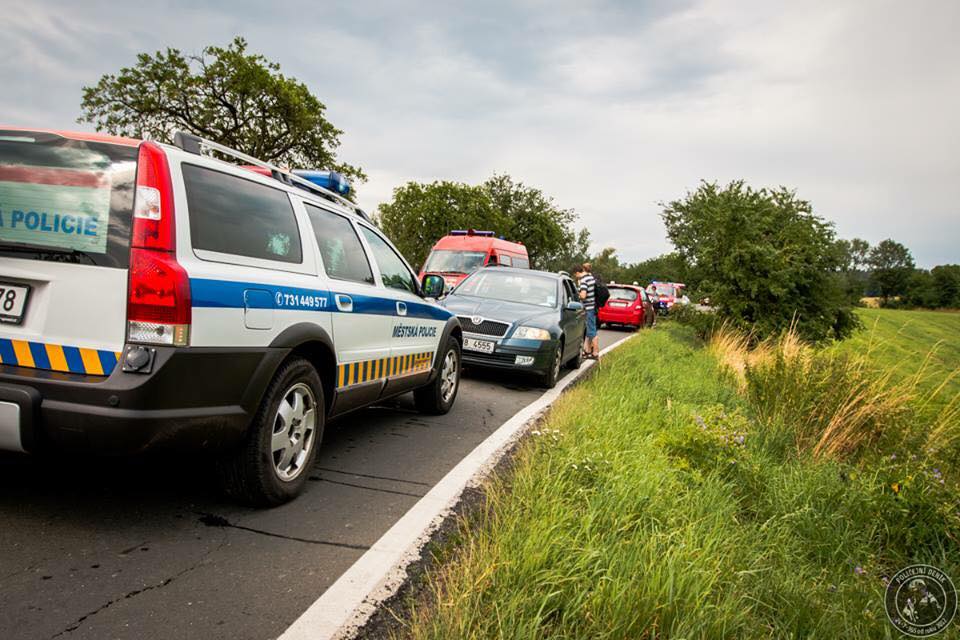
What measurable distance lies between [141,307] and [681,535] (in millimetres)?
2752

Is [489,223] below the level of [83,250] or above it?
above

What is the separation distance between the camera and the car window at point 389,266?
A: 189 inches

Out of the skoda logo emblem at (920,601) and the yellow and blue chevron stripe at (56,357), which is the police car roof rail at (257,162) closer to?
the yellow and blue chevron stripe at (56,357)

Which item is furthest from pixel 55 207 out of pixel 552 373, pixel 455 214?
pixel 455 214

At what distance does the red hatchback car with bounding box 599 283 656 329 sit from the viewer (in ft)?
68.0

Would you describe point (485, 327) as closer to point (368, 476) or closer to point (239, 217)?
point (368, 476)

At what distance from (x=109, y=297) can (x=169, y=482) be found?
1.38 metres

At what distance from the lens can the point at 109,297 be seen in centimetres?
258

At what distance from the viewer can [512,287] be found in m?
9.22

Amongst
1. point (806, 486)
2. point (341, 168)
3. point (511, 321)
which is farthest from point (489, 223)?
point (806, 486)

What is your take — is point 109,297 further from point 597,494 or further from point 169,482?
point 597,494

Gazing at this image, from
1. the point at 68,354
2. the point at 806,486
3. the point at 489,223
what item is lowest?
the point at 806,486

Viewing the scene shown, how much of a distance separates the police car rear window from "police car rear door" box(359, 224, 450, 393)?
2139mm

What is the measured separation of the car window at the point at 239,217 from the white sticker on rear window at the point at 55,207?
1.18 ft
